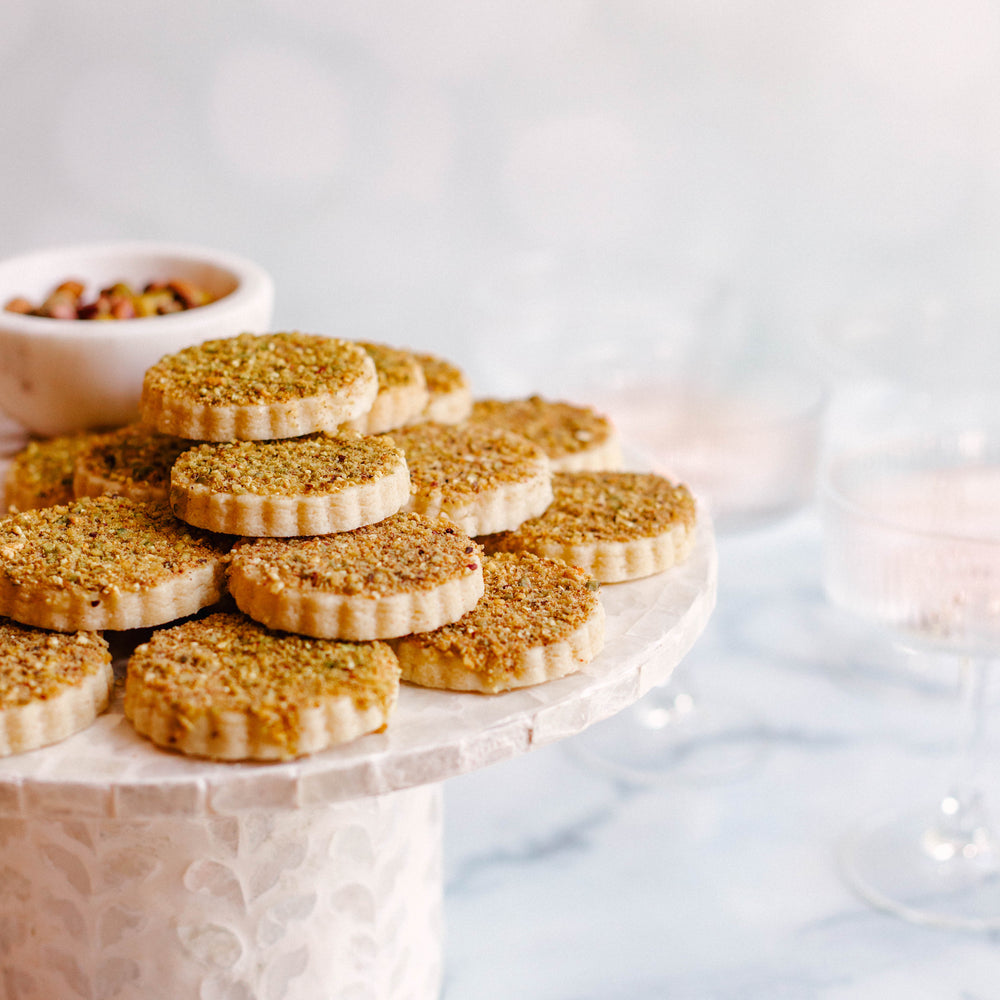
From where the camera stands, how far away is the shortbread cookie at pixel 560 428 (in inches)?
61.1

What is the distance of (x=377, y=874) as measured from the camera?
1.39 m

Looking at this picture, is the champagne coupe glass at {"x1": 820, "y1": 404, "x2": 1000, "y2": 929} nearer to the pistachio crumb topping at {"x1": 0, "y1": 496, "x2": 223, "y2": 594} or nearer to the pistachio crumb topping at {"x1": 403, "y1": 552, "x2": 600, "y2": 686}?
the pistachio crumb topping at {"x1": 403, "y1": 552, "x2": 600, "y2": 686}

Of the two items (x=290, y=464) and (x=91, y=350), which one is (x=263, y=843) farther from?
(x=91, y=350)

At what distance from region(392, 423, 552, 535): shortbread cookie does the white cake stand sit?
0.13 m

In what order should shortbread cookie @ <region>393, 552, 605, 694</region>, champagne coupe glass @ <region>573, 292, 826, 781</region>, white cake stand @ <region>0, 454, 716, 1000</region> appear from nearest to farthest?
white cake stand @ <region>0, 454, 716, 1000</region> → shortbread cookie @ <region>393, 552, 605, 694</region> → champagne coupe glass @ <region>573, 292, 826, 781</region>

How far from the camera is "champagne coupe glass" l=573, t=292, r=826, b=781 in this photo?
2.07m

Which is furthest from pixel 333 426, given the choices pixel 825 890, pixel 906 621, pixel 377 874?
pixel 825 890

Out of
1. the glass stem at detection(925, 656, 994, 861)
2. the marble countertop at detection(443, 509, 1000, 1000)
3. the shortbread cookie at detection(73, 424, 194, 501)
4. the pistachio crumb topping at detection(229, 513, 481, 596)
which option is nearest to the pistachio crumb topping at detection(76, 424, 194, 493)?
the shortbread cookie at detection(73, 424, 194, 501)

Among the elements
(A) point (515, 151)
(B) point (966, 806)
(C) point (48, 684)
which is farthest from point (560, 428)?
(A) point (515, 151)

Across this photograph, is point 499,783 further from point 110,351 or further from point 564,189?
point 564,189

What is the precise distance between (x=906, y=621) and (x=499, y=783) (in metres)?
0.71

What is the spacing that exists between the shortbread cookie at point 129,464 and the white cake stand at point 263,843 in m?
0.29

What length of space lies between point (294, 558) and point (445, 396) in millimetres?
440

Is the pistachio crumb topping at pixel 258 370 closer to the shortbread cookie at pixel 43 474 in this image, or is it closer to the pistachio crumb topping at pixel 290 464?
the pistachio crumb topping at pixel 290 464
